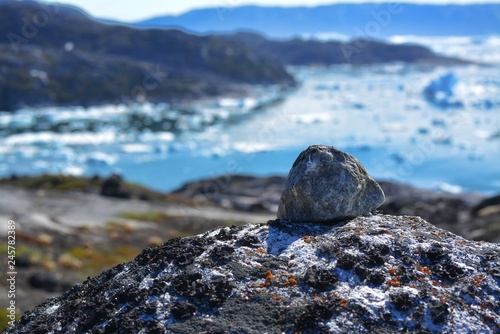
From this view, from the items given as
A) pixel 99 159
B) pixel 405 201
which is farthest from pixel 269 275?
pixel 99 159

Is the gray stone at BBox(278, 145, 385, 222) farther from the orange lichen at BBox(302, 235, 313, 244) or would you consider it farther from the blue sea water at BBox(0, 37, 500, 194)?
the blue sea water at BBox(0, 37, 500, 194)

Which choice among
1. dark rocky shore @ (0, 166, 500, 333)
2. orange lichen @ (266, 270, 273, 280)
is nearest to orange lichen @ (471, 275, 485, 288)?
dark rocky shore @ (0, 166, 500, 333)

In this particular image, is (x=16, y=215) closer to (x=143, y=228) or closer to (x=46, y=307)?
(x=143, y=228)

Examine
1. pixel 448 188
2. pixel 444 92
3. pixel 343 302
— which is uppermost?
pixel 343 302

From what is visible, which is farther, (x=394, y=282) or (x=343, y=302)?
(x=394, y=282)

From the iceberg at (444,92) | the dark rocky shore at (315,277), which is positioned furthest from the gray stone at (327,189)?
the iceberg at (444,92)

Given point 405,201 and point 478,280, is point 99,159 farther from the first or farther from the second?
point 478,280
